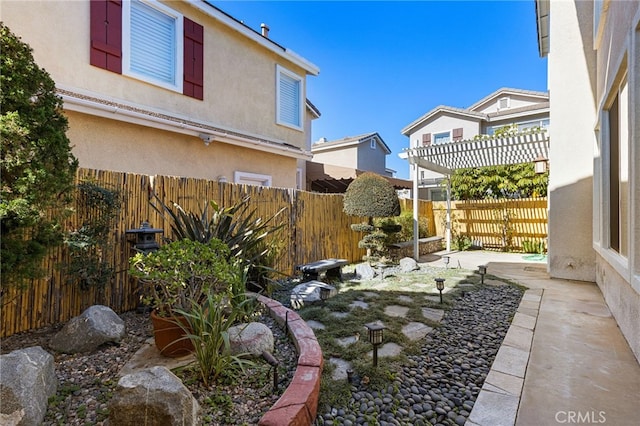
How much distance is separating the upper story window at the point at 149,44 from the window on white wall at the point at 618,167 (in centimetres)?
800

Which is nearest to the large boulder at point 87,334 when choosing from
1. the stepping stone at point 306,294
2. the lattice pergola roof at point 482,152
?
the stepping stone at point 306,294

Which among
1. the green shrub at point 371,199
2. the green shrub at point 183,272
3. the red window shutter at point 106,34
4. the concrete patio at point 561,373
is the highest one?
the red window shutter at point 106,34

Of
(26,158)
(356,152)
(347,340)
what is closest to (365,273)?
(347,340)

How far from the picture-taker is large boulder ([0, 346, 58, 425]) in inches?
72.2

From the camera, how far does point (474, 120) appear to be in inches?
837

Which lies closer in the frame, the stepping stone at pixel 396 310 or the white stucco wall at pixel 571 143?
the stepping stone at pixel 396 310

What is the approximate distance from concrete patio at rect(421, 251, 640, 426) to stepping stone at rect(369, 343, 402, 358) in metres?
0.86

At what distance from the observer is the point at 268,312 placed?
159 inches

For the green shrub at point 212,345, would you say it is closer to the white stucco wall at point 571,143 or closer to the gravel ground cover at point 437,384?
the gravel ground cover at point 437,384

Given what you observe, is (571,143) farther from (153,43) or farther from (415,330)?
(153,43)

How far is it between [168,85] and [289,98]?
13.6ft

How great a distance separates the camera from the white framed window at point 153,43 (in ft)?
21.7

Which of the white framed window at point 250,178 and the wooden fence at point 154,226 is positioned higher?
the white framed window at point 250,178

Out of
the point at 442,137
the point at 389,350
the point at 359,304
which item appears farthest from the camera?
the point at 442,137
